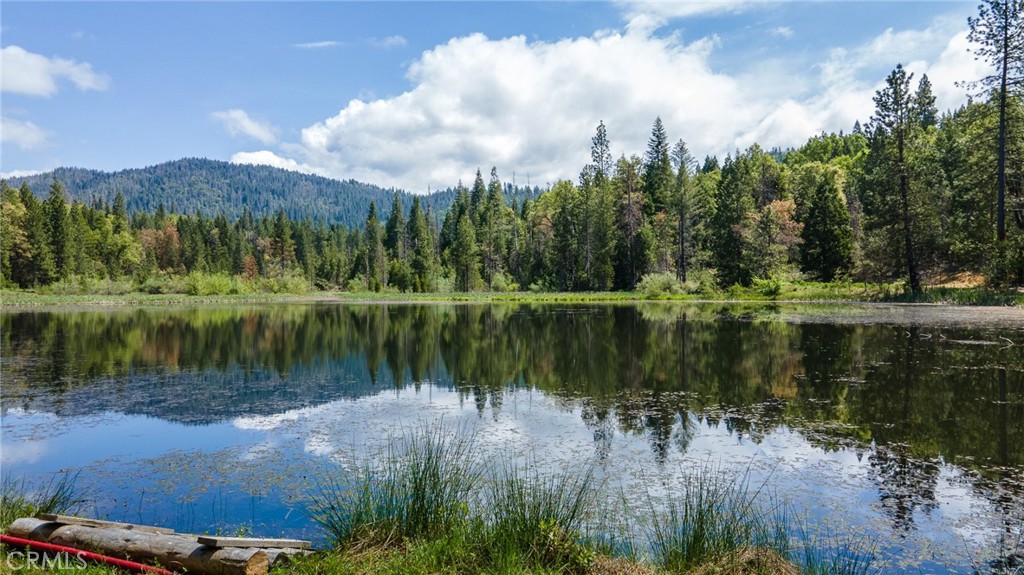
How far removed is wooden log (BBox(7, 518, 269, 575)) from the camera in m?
4.55

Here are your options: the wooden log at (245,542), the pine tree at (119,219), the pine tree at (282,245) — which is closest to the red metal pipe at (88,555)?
the wooden log at (245,542)

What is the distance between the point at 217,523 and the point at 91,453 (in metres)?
4.54

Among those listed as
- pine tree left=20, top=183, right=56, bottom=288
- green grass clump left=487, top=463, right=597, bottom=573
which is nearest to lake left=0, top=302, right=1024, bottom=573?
green grass clump left=487, top=463, right=597, bottom=573

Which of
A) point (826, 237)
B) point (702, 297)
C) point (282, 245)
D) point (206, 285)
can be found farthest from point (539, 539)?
point (282, 245)

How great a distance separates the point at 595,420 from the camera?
36.1 ft

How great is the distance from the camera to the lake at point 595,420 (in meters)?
6.84

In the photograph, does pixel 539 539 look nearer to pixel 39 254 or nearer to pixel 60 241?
pixel 39 254

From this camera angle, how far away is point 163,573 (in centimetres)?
464

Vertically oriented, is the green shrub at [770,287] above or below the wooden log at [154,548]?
above

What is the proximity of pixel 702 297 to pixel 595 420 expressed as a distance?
1784 inches

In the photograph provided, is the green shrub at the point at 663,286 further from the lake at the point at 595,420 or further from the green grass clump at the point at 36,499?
the green grass clump at the point at 36,499

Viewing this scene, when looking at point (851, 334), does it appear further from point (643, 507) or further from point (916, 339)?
point (643, 507)

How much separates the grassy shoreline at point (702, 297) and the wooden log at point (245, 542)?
37027mm

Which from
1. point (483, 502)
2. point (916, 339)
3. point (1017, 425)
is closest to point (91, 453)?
point (483, 502)
